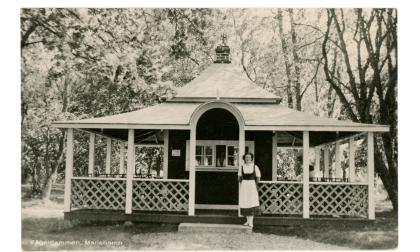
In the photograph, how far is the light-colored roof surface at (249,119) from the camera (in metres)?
14.3

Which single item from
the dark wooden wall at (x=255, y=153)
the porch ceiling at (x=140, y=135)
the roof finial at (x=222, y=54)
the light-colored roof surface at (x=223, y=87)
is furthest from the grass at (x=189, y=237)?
the roof finial at (x=222, y=54)

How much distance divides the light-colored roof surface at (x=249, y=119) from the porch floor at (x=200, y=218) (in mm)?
2520

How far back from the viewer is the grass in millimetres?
12938

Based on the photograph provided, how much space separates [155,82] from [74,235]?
17.2 ft

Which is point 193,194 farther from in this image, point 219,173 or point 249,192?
Answer: point 219,173

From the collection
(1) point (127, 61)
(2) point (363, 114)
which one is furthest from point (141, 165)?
(1) point (127, 61)

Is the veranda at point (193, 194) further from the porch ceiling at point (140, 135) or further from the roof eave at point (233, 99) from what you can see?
the roof eave at point (233, 99)

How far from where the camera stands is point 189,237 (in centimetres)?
1323

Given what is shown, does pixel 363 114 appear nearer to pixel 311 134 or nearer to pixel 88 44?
pixel 311 134

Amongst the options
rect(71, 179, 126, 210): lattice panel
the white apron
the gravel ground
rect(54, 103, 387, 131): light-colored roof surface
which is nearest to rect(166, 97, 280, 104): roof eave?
rect(54, 103, 387, 131): light-colored roof surface

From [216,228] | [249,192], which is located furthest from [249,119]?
[216,228]

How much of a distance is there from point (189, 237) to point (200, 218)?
42.1 inches

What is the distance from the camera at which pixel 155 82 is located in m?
16.0

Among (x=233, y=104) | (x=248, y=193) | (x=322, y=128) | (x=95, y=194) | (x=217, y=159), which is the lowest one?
(x=95, y=194)
